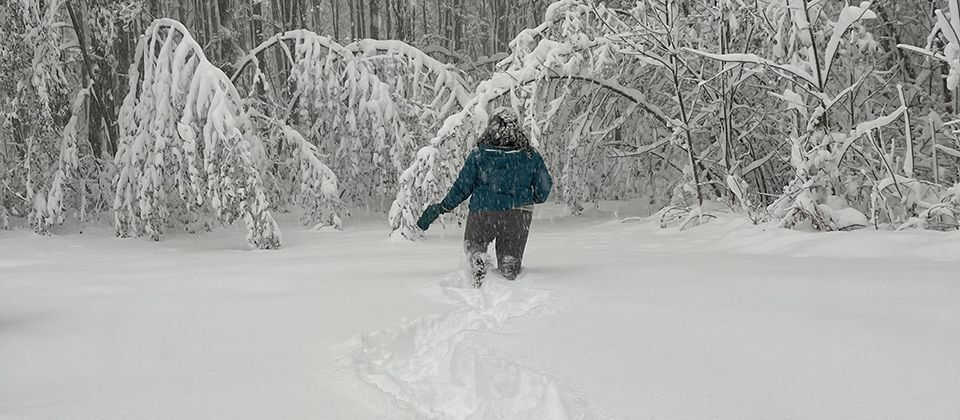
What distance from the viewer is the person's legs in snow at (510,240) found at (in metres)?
4.72

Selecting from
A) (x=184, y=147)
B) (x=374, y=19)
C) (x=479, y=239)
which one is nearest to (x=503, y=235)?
(x=479, y=239)

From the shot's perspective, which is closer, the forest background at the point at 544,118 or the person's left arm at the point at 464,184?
the person's left arm at the point at 464,184

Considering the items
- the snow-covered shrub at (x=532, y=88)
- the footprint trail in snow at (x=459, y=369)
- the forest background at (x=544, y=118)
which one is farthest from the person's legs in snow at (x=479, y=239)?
the snow-covered shrub at (x=532, y=88)

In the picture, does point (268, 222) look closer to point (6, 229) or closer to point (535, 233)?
point (535, 233)

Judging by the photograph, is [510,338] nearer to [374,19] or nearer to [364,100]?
[364,100]

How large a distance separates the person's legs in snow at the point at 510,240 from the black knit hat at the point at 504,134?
485mm

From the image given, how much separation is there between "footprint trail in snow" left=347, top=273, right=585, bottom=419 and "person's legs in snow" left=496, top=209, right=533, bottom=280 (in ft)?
2.51

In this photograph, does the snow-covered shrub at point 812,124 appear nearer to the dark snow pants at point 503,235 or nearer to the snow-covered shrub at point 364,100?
the dark snow pants at point 503,235

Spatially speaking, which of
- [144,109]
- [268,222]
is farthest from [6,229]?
[268,222]

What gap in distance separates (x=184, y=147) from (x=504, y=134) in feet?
16.6

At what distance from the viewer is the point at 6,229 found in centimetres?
946

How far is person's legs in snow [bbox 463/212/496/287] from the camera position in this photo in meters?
4.71

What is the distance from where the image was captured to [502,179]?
4727 millimetres

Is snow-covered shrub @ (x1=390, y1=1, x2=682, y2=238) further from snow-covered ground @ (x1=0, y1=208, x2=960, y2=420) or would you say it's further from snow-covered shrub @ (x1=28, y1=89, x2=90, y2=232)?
snow-covered shrub @ (x1=28, y1=89, x2=90, y2=232)
